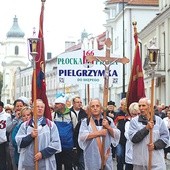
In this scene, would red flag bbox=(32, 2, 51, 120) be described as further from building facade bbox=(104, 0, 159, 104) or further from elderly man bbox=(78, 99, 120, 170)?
building facade bbox=(104, 0, 159, 104)

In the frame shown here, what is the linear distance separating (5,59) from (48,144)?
155 m

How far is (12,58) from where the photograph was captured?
164m

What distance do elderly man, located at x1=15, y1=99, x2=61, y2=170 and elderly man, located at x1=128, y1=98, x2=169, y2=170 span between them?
1209 millimetres

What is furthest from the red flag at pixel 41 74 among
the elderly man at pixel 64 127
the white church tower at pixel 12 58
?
the white church tower at pixel 12 58

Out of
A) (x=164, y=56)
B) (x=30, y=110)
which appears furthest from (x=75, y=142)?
(x=164, y=56)

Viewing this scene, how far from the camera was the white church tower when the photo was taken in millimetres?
156200

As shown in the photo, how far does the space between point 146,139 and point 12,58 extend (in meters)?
155

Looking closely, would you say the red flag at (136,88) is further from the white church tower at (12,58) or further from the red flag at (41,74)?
the white church tower at (12,58)

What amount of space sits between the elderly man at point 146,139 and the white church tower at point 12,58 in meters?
140

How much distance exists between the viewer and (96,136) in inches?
381

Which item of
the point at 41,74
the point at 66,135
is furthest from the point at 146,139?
the point at 66,135

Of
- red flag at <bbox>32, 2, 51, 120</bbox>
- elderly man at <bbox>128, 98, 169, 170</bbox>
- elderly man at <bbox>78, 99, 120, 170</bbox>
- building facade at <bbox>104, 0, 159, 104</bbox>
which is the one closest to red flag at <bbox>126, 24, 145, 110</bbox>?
red flag at <bbox>32, 2, 51, 120</bbox>

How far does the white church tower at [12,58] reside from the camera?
512ft

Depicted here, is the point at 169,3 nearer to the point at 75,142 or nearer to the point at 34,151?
the point at 75,142
